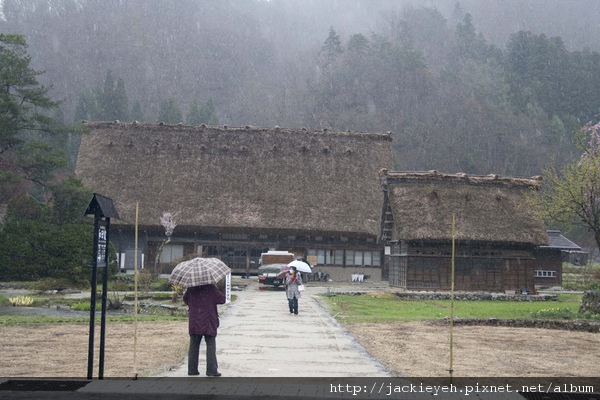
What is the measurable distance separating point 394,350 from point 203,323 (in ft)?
16.1

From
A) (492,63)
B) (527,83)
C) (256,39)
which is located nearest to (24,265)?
(527,83)

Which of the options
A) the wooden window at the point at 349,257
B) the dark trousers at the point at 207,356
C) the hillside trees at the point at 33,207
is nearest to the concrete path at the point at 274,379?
the dark trousers at the point at 207,356

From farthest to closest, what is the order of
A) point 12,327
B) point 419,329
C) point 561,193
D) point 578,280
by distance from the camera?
point 578,280, point 561,193, point 419,329, point 12,327

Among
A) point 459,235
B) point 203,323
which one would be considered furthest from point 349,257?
point 203,323

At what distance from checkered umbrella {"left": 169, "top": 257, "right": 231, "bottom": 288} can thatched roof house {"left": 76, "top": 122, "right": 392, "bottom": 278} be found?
30403 mm

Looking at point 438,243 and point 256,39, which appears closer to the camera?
point 438,243

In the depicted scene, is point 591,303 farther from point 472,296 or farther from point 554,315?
point 472,296

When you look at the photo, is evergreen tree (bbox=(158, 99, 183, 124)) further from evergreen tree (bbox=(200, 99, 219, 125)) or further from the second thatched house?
the second thatched house

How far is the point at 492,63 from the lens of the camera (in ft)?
317

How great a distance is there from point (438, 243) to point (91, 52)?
85333 mm

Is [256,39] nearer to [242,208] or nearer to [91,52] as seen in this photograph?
[91,52]

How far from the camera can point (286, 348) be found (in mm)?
13242

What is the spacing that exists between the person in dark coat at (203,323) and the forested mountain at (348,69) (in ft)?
188

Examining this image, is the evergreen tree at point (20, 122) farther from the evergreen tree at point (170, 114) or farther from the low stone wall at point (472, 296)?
the evergreen tree at point (170, 114)
